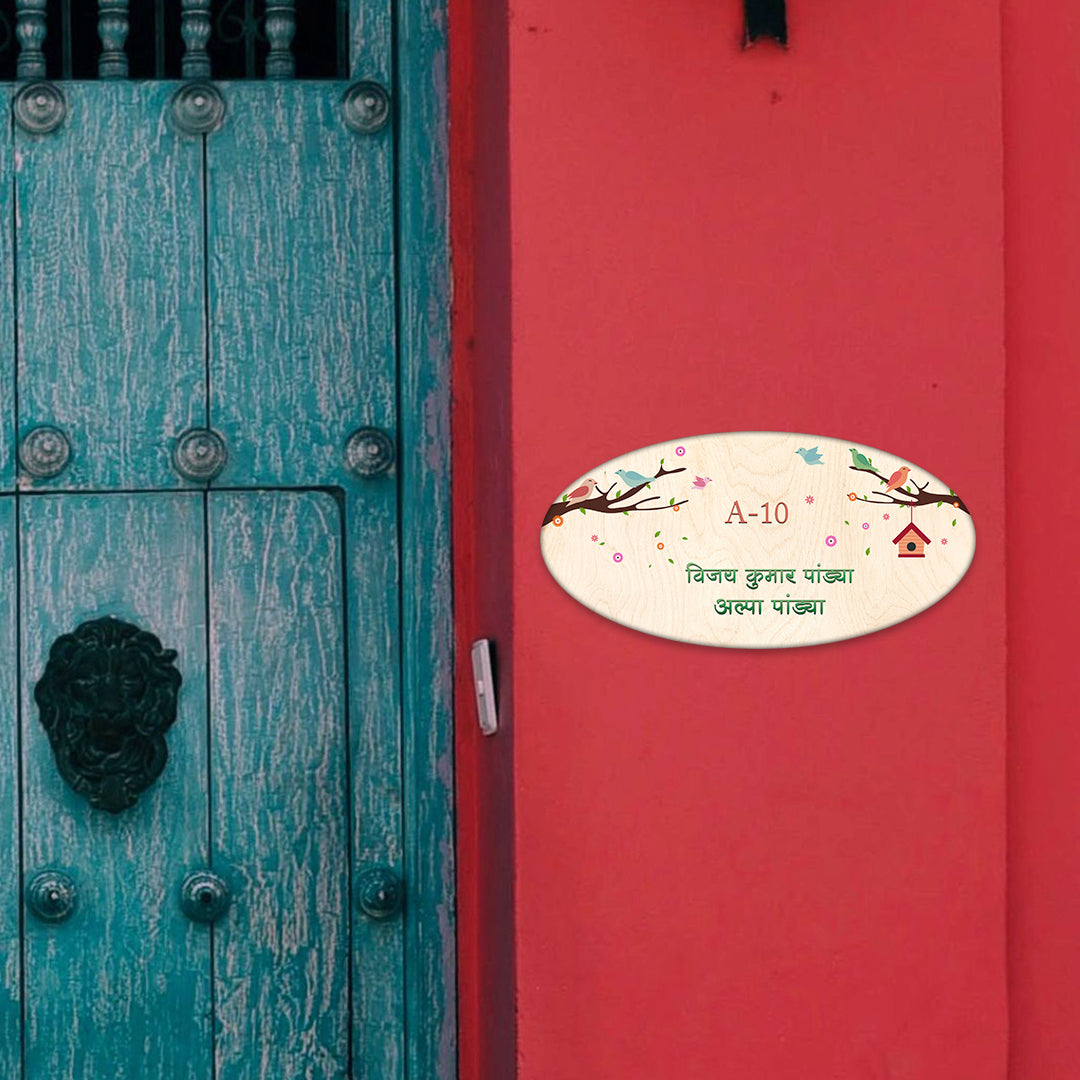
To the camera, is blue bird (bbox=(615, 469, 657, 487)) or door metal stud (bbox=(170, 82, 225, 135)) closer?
blue bird (bbox=(615, 469, 657, 487))

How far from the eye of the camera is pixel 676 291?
1.72m

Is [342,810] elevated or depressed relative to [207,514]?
depressed

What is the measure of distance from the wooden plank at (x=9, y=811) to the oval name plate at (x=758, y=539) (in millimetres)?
752

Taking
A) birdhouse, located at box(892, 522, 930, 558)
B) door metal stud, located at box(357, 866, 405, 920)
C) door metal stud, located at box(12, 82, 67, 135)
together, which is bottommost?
door metal stud, located at box(357, 866, 405, 920)

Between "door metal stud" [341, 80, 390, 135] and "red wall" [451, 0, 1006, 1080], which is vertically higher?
"door metal stud" [341, 80, 390, 135]

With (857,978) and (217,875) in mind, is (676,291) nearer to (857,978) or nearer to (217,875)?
(857,978)

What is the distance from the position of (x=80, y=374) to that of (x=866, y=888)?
3.92 ft

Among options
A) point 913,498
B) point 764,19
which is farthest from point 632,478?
point 764,19

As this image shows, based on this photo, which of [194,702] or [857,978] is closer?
[857,978]

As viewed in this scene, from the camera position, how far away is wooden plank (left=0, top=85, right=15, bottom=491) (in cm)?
197

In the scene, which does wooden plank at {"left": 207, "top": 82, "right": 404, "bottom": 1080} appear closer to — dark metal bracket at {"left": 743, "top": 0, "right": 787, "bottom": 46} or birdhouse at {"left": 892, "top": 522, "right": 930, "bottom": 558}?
dark metal bracket at {"left": 743, "top": 0, "right": 787, "bottom": 46}

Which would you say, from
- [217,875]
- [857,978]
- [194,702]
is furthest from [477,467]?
[857,978]

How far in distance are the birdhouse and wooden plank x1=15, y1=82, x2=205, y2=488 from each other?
3.03ft

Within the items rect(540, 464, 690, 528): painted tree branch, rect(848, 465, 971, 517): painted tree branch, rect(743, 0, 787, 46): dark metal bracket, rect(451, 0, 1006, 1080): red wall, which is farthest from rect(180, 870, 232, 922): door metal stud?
rect(743, 0, 787, 46): dark metal bracket
